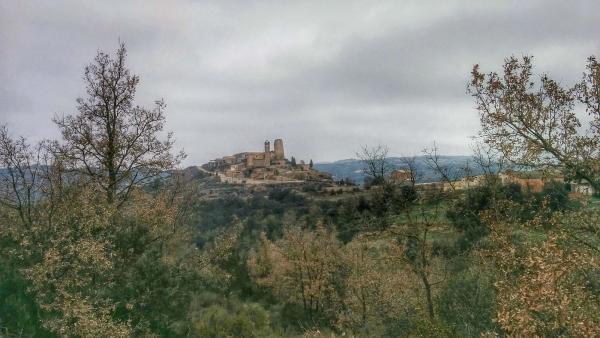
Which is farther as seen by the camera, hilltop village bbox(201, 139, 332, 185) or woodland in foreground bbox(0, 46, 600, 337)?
hilltop village bbox(201, 139, 332, 185)

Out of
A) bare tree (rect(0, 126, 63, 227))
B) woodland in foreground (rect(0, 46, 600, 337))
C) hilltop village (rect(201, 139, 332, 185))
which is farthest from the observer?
hilltop village (rect(201, 139, 332, 185))

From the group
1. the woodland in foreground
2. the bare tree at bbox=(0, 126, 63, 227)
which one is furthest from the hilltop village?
the bare tree at bbox=(0, 126, 63, 227)

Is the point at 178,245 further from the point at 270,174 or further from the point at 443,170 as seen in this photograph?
the point at 270,174

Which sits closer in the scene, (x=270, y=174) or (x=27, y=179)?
(x=27, y=179)

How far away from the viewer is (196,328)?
87.2ft

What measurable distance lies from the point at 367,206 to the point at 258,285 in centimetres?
3393

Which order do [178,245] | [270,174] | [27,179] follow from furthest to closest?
[270,174], [178,245], [27,179]

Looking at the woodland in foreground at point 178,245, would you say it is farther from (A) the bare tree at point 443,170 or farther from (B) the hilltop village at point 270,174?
(B) the hilltop village at point 270,174

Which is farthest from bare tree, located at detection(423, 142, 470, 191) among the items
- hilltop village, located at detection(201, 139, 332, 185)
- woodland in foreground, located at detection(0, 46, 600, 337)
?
hilltop village, located at detection(201, 139, 332, 185)

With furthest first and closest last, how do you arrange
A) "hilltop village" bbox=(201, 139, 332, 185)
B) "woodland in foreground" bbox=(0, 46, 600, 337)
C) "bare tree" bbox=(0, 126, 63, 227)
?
"hilltop village" bbox=(201, 139, 332, 185)
"bare tree" bbox=(0, 126, 63, 227)
"woodland in foreground" bbox=(0, 46, 600, 337)

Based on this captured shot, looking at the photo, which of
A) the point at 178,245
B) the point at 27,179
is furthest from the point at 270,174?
the point at 27,179

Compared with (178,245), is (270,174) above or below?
above

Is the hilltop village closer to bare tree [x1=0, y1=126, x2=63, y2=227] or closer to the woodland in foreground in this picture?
the woodland in foreground

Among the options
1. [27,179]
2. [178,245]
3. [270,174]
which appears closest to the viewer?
[27,179]
